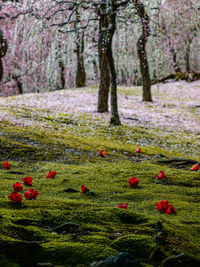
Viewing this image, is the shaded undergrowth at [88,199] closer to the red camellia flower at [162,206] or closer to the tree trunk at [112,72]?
the red camellia flower at [162,206]

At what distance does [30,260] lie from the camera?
2084mm

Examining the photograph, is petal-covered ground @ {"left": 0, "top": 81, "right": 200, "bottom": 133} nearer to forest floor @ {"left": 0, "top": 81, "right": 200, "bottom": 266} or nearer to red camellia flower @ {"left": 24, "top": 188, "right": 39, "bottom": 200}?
forest floor @ {"left": 0, "top": 81, "right": 200, "bottom": 266}

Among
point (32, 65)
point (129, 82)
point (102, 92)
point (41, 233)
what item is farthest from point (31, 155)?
point (129, 82)

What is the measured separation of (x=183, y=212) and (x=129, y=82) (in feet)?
106

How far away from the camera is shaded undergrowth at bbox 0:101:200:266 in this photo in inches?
92.4

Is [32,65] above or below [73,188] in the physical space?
above

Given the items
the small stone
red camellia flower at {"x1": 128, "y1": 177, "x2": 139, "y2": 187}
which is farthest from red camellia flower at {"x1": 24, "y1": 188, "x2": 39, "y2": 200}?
red camellia flower at {"x1": 128, "y1": 177, "x2": 139, "y2": 187}

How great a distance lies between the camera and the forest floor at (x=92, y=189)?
240 centimetres

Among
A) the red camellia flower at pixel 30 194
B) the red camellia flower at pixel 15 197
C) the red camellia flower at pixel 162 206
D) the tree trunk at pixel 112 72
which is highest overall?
the tree trunk at pixel 112 72

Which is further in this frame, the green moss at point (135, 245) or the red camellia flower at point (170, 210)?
the red camellia flower at point (170, 210)

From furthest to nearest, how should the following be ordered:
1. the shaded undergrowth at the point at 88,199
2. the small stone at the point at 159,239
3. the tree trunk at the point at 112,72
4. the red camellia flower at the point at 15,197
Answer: the tree trunk at the point at 112,72 → the red camellia flower at the point at 15,197 → the small stone at the point at 159,239 → the shaded undergrowth at the point at 88,199

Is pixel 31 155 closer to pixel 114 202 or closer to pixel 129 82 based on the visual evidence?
pixel 114 202

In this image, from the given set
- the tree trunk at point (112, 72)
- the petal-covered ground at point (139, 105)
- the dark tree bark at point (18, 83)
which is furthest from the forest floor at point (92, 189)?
the dark tree bark at point (18, 83)

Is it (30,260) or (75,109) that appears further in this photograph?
(75,109)
